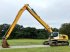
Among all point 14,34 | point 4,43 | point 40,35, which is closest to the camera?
point 4,43

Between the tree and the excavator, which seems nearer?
the excavator

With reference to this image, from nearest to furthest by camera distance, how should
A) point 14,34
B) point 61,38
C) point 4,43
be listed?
point 4,43, point 61,38, point 14,34

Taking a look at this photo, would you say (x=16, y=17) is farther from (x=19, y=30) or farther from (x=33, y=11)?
(x=19, y=30)

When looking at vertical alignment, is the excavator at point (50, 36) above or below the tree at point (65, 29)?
below

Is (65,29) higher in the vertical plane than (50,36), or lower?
higher

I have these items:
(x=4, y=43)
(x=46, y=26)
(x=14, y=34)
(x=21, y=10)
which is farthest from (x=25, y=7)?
(x=14, y=34)

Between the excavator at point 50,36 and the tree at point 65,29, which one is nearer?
the excavator at point 50,36

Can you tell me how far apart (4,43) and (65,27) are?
301ft

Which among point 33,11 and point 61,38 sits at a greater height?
point 33,11

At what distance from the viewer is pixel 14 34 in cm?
13900

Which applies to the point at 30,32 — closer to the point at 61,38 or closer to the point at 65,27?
the point at 65,27

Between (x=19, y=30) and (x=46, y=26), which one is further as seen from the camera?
(x=19, y=30)

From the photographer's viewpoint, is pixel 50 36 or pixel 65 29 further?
pixel 65 29

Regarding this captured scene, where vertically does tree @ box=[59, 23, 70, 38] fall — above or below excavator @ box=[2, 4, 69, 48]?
above
